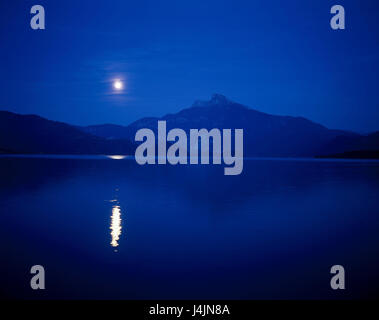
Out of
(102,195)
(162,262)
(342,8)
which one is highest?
(342,8)

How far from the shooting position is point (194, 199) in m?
26.2

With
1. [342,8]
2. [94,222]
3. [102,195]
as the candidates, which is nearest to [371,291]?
[342,8]

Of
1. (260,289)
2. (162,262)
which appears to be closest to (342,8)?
(260,289)

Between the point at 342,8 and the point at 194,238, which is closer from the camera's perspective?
the point at 342,8

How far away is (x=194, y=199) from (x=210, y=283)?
54.3 feet

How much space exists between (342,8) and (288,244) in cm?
940

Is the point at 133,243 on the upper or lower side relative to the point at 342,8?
lower

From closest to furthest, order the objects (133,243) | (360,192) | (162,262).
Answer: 1. (162,262)
2. (133,243)
3. (360,192)

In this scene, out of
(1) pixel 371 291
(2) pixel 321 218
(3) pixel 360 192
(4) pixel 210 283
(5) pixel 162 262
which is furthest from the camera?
(3) pixel 360 192
